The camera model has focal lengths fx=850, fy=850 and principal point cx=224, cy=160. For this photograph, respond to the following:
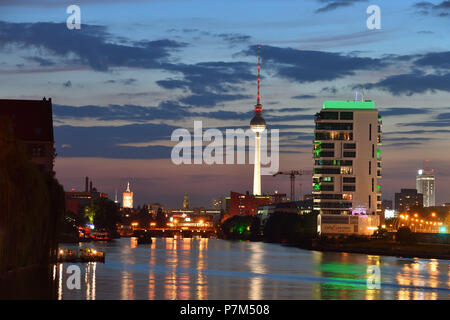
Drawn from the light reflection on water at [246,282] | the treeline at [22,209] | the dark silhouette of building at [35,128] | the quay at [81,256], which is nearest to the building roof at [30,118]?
the dark silhouette of building at [35,128]

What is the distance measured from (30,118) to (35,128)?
2357 millimetres

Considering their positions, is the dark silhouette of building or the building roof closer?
the dark silhouette of building

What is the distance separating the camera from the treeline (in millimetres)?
79125

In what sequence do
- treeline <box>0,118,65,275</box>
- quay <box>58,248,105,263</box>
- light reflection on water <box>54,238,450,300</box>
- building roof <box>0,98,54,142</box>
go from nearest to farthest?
treeline <box>0,118,65,275</box> < light reflection on water <box>54,238,450,300</box> < quay <box>58,248,105,263</box> < building roof <box>0,98,54,142</box>

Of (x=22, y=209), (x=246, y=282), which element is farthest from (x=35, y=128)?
(x=246, y=282)

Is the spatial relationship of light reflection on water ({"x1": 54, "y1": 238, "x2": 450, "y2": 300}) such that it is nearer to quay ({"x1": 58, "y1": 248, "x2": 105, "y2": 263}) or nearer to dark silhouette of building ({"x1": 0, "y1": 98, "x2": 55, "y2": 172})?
quay ({"x1": 58, "y1": 248, "x2": 105, "y2": 263})

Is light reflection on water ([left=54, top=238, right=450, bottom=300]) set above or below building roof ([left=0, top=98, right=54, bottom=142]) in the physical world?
below

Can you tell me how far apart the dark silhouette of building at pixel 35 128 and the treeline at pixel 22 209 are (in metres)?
32.0

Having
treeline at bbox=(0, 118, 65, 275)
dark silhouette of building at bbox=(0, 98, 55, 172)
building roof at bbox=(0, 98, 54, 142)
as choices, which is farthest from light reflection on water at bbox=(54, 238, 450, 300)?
building roof at bbox=(0, 98, 54, 142)

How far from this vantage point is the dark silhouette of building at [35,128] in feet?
466

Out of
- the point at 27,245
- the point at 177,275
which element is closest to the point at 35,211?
the point at 27,245
